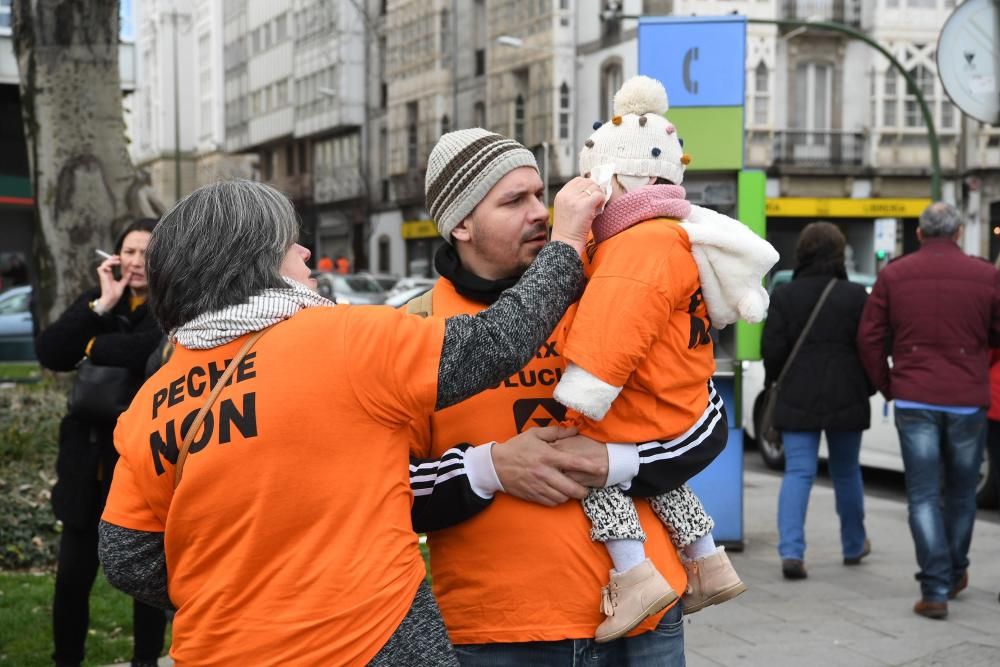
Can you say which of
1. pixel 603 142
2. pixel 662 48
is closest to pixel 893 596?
pixel 662 48

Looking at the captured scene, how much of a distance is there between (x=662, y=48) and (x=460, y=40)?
41.7 m

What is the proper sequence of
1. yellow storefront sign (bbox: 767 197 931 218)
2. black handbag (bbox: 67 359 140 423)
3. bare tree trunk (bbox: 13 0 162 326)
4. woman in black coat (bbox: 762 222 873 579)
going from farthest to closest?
yellow storefront sign (bbox: 767 197 931 218) → bare tree trunk (bbox: 13 0 162 326) → woman in black coat (bbox: 762 222 873 579) → black handbag (bbox: 67 359 140 423)

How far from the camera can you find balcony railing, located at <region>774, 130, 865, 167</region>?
124 feet

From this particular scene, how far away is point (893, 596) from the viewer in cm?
693

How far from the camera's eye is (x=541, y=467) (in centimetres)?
254

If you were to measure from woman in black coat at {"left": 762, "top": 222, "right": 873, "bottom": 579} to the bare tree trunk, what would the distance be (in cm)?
486

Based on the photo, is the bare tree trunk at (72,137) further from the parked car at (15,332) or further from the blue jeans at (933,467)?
the parked car at (15,332)

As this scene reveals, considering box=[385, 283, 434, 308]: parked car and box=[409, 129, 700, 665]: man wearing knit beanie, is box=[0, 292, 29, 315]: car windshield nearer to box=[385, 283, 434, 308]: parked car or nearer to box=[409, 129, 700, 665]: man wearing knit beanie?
box=[385, 283, 434, 308]: parked car

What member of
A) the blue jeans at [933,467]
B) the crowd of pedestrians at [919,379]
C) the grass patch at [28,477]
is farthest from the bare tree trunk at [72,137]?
the blue jeans at [933,467]

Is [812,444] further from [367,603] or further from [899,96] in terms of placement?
[899,96]

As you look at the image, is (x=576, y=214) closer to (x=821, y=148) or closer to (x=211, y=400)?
(x=211, y=400)

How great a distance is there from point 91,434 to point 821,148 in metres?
35.5

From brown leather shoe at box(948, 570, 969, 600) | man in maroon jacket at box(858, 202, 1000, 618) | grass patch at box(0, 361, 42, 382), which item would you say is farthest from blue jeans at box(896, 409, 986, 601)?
grass patch at box(0, 361, 42, 382)

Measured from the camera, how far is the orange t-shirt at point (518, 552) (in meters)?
2.62
